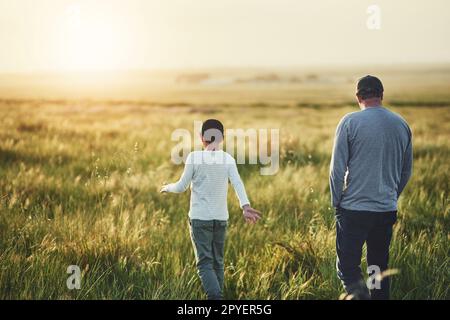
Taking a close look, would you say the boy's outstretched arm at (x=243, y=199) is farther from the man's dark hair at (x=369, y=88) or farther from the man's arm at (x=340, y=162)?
the man's dark hair at (x=369, y=88)

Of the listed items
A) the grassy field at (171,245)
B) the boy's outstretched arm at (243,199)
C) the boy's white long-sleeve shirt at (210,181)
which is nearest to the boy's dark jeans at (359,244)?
the grassy field at (171,245)

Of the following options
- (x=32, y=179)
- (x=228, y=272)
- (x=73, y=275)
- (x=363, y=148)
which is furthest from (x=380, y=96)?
(x=32, y=179)

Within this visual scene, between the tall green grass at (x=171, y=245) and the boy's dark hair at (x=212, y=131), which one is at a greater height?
the boy's dark hair at (x=212, y=131)

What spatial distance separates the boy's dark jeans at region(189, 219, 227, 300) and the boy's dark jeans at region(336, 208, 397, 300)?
924 millimetres

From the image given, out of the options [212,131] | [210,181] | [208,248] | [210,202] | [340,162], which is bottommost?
[208,248]

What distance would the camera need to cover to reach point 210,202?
422cm

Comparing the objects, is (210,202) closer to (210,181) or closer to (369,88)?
(210,181)

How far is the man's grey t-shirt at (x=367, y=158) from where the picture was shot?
404cm

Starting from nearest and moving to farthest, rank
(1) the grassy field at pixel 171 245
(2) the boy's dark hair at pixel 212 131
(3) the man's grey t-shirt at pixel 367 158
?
(3) the man's grey t-shirt at pixel 367 158
(2) the boy's dark hair at pixel 212 131
(1) the grassy field at pixel 171 245

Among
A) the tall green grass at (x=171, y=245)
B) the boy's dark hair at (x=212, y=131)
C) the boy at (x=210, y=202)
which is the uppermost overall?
the boy's dark hair at (x=212, y=131)

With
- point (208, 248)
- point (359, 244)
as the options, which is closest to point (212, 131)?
point (208, 248)

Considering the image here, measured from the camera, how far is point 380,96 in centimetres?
411

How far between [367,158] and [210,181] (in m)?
1.20

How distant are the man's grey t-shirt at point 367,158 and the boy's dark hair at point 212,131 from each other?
0.88 m
